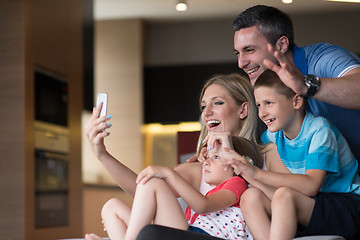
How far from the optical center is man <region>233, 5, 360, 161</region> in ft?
5.65

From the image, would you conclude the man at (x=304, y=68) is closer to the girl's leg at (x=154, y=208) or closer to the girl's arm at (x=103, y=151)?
the girl's leg at (x=154, y=208)

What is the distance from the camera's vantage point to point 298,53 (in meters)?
2.18

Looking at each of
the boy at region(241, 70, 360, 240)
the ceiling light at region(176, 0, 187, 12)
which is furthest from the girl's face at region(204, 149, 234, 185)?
the ceiling light at region(176, 0, 187, 12)

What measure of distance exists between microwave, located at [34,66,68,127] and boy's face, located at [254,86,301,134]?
323 cm

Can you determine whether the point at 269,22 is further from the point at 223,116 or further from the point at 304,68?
the point at 223,116

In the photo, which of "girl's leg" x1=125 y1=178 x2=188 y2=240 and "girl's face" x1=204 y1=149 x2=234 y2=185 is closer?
"girl's leg" x1=125 y1=178 x2=188 y2=240

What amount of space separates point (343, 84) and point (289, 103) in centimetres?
18

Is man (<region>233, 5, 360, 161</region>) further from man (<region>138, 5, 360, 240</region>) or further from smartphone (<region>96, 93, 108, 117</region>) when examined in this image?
smartphone (<region>96, 93, 108, 117</region>)

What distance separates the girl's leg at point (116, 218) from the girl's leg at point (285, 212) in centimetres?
55

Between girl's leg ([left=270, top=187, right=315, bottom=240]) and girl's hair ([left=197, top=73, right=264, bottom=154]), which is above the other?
girl's hair ([left=197, top=73, right=264, bottom=154])

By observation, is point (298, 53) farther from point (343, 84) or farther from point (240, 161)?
point (240, 161)

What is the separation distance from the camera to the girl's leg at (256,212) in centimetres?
163

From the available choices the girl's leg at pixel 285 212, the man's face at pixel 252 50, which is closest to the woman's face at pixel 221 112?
the man's face at pixel 252 50

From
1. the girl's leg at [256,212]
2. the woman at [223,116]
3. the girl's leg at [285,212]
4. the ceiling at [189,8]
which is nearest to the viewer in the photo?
the girl's leg at [285,212]
